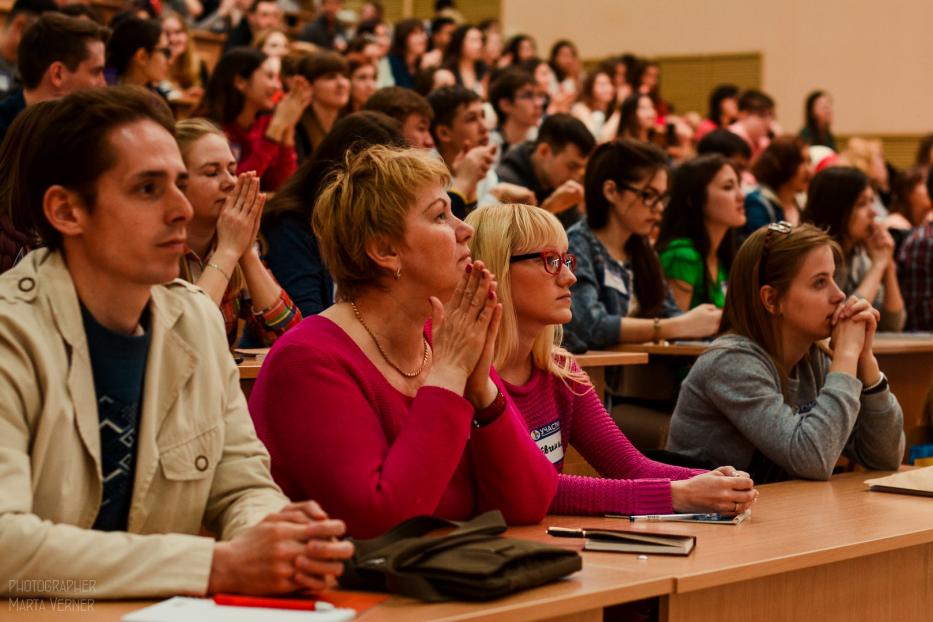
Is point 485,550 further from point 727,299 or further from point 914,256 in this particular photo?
point 914,256

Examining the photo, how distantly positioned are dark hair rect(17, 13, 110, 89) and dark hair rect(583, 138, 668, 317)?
6.21 feet

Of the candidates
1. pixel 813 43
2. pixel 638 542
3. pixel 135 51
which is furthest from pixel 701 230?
pixel 813 43

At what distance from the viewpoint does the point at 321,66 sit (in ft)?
18.9

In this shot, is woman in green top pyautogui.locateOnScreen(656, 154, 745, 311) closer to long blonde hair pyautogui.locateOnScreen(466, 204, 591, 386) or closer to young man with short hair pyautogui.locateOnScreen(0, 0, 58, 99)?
long blonde hair pyautogui.locateOnScreen(466, 204, 591, 386)

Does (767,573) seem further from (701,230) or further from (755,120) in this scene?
(755,120)

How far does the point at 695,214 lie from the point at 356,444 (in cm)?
326

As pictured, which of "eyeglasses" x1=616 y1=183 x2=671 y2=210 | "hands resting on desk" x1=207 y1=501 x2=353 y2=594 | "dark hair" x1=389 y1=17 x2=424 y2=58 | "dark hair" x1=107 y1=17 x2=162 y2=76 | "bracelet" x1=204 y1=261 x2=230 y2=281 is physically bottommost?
"hands resting on desk" x1=207 y1=501 x2=353 y2=594

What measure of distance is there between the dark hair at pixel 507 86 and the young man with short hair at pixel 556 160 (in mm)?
1370

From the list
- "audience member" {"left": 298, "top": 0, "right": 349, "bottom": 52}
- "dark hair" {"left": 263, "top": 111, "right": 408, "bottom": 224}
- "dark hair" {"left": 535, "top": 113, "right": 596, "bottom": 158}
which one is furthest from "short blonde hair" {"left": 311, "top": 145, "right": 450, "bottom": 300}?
"audience member" {"left": 298, "top": 0, "right": 349, "bottom": 52}

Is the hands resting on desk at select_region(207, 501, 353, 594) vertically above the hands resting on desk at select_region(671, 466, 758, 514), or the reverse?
the hands resting on desk at select_region(207, 501, 353, 594)

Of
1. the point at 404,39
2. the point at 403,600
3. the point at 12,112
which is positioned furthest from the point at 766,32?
the point at 403,600

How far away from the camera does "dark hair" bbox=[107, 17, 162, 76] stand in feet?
18.3

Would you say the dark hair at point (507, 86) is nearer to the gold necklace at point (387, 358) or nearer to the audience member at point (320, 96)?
the audience member at point (320, 96)

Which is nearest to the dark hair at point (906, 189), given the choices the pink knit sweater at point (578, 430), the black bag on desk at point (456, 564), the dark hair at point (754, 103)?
the dark hair at point (754, 103)
